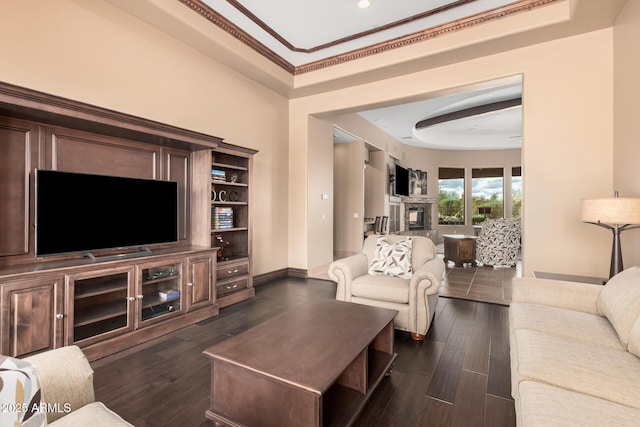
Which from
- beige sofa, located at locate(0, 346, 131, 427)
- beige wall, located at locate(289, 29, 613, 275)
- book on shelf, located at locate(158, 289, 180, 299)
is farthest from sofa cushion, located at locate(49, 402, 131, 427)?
beige wall, located at locate(289, 29, 613, 275)

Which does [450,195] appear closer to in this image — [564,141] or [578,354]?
[564,141]

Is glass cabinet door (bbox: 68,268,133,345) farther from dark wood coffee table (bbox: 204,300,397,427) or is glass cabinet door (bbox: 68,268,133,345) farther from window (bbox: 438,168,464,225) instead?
window (bbox: 438,168,464,225)

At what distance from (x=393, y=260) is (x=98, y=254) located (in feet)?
9.77

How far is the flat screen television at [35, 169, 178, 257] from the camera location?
7.93 feet

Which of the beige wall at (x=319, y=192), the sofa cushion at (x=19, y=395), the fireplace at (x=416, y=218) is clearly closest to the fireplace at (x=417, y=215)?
the fireplace at (x=416, y=218)

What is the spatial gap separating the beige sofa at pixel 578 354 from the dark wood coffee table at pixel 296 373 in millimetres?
816

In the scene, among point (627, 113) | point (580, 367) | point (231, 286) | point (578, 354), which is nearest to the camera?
point (580, 367)

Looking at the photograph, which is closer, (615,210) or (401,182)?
(615,210)

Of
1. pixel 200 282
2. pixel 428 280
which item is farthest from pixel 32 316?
pixel 428 280

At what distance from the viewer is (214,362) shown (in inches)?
67.6

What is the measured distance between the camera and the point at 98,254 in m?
2.87

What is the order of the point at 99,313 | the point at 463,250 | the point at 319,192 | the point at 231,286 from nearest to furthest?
1. the point at 99,313
2. the point at 231,286
3. the point at 319,192
4. the point at 463,250

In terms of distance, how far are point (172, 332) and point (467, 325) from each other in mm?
3050

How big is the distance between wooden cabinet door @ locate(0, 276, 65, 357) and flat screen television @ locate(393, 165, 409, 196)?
8260 mm
